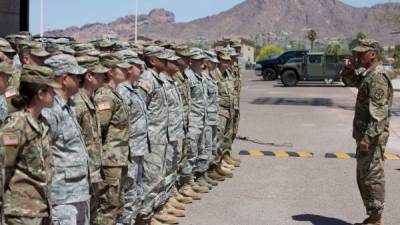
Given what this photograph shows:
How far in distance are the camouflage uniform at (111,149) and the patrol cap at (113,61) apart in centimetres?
24

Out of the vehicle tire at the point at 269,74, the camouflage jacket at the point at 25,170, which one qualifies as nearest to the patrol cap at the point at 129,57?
the camouflage jacket at the point at 25,170

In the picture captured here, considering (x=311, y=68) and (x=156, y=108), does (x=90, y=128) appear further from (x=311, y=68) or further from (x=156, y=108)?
(x=311, y=68)

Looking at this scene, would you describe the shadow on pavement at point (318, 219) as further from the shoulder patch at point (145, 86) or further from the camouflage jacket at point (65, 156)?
the camouflage jacket at point (65, 156)

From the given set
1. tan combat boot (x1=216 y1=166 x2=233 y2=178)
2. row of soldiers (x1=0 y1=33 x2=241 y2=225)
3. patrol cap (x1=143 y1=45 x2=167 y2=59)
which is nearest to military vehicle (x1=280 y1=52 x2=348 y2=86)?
tan combat boot (x1=216 y1=166 x2=233 y2=178)

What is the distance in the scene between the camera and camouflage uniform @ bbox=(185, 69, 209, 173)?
26.1 feet

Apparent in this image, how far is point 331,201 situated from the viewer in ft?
26.7

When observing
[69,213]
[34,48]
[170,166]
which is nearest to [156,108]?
[170,166]

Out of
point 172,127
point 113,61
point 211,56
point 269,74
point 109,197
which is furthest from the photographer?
point 269,74

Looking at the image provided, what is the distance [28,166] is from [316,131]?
40.7ft

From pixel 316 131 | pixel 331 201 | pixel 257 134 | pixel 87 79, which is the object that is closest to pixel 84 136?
pixel 87 79

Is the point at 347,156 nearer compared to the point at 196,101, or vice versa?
the point at 196,101

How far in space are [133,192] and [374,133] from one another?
252 cm

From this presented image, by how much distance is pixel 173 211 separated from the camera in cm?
707

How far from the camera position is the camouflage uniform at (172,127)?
6719mm
